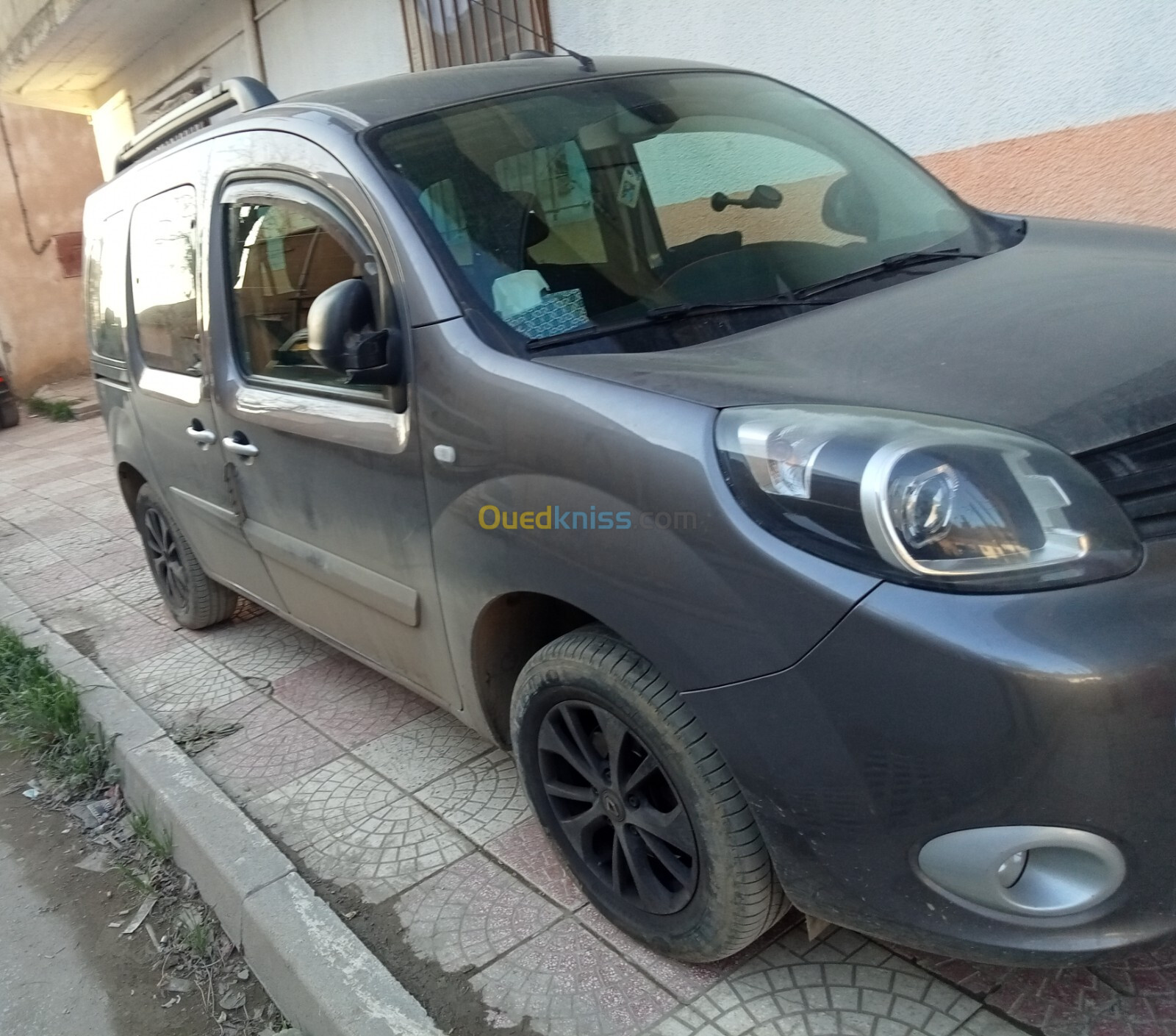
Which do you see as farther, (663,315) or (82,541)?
(82,541)

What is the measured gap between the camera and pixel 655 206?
2.81 metres

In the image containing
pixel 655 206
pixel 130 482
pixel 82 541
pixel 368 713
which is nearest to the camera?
pixel 655 206

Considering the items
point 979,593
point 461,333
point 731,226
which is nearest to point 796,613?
point 979,593

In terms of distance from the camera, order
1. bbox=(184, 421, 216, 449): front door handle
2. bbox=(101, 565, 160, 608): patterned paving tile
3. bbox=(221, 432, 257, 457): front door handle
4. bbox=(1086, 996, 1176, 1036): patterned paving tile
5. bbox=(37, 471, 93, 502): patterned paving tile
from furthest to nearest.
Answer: bbox=(37, 471, 93, 502): patterned paving tile < bbox=(101, 565, 160, 608): patterned paving tile < bbox=(184, 421, 216, 449): front door handle < bbox=(221, 432, 257, 457): front door handle < bbox=(1086, 996, 1176, 1036): patterned paving tile

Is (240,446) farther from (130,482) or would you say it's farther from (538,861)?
(130,482)

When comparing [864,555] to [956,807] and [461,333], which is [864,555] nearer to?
[956,807]

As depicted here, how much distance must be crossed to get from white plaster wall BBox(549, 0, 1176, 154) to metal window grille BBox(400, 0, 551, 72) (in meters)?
0.89

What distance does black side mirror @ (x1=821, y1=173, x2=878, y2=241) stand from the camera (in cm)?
278

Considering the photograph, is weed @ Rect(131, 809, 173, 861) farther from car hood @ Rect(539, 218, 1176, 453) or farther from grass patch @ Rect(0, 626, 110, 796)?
car hood @ Rect(539, 218, 1176, 453)

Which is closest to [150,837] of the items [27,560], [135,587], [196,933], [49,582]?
[196,933]

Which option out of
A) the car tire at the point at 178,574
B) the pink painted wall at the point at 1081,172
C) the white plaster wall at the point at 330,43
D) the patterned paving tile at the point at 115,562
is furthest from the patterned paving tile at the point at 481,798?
the white plaster wall at the point at 330,43

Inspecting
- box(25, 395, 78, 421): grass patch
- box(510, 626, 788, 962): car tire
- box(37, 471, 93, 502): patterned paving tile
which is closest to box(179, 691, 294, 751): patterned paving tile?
box(510, 626, 788, 962): car tire

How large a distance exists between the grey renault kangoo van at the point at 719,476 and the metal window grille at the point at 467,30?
350 cm

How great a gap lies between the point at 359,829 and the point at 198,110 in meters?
2.80
